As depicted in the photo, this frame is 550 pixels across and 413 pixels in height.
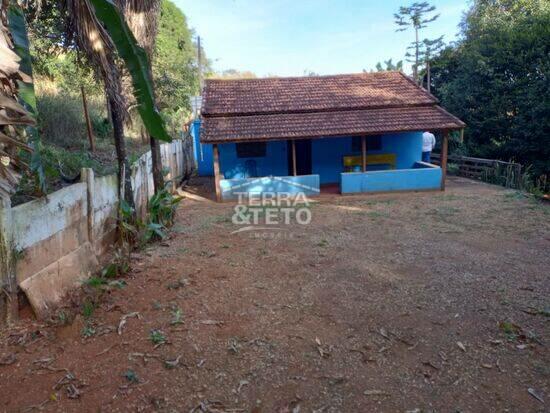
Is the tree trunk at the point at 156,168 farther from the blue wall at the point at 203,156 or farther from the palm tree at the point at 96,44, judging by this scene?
the blue wall at the point at 203,156

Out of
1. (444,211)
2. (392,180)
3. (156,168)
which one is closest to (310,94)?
(392,180)

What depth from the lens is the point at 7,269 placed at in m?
3.62

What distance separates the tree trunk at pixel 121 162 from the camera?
607cm

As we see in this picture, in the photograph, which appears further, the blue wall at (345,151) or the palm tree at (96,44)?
the blue wall at (345,151)

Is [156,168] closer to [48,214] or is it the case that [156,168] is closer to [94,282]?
[94,282]

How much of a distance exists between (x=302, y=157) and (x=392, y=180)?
348 cm

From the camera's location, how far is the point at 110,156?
11531 millimetres

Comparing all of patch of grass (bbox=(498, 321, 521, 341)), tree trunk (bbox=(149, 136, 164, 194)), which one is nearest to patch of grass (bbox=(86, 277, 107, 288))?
tree trunk (bbox=(149, 136, 164, 194))

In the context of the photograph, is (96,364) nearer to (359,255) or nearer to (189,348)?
(189,348)

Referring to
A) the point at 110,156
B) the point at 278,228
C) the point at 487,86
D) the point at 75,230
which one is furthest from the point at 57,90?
the point at 487,86

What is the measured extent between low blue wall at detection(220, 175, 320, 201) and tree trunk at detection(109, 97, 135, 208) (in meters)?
5.78

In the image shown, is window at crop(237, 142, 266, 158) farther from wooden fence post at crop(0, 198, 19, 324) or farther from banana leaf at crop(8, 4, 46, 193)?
wooden fence post at crop(0, 198, 19, 324)

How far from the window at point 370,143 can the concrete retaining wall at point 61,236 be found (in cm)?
972

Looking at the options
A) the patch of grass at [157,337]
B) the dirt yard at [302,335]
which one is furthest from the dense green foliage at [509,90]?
the patch of grass at [157,337]
